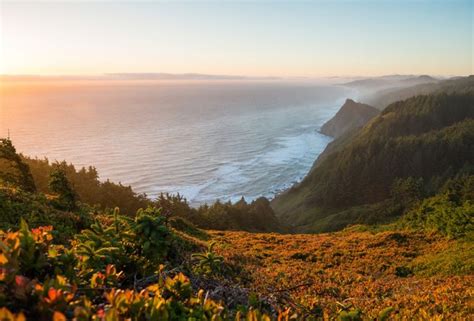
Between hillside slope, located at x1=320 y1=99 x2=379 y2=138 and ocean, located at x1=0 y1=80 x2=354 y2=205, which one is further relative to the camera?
hillside slope, located at x1=320 y1=99 x2=379 y2=138

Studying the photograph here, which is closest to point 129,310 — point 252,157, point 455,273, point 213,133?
point 455,273

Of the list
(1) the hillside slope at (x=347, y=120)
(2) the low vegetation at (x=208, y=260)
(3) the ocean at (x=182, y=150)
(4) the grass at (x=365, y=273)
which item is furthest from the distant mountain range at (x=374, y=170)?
(1) the hillside slope at (x=347, y=120)

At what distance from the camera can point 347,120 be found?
18350 centimetres

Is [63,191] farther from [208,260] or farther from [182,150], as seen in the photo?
[182,150]

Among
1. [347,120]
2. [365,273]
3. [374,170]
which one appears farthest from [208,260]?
[347,120]

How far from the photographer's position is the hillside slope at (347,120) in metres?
174

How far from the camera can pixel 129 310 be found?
285 cm

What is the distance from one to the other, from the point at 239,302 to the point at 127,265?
170 centimetres

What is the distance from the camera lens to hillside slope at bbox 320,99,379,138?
174375 mm

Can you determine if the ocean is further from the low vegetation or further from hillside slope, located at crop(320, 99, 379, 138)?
the low vegetation

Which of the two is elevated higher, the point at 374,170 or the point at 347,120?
the point at 347,120

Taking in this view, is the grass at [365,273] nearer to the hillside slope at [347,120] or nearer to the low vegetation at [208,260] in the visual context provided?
the low vegetation at [208,260]

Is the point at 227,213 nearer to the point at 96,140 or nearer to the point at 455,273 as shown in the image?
the point at 455,273

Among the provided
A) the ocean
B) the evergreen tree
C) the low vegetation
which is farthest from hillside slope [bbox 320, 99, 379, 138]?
the evergreen tree
